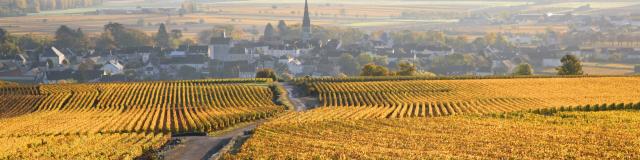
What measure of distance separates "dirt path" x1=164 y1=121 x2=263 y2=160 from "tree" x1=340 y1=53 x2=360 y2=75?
95561 mm

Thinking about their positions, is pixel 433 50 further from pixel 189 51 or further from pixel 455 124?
pixel 455 124

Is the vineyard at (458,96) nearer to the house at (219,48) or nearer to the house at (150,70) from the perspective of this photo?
the house at (150,70)

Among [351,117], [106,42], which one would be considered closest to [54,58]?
[106,42]

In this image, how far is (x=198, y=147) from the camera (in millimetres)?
44531

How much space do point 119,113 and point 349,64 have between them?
85.5m

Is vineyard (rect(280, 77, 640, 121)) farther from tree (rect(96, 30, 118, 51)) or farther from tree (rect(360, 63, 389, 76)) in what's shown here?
tree (rect(96, 30, 118, 51))

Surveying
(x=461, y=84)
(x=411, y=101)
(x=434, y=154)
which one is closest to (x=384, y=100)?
(x=411, y=101)

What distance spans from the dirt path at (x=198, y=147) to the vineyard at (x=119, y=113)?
110 centimetres

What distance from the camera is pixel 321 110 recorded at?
6328 centimetres

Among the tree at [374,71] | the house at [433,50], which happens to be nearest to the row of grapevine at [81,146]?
the tree at [374,71]

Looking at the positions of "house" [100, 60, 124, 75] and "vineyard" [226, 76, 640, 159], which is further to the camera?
"house" [100, 60, 124, 75]

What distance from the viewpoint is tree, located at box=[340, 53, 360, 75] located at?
146625 mm

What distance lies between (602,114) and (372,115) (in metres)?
12.9

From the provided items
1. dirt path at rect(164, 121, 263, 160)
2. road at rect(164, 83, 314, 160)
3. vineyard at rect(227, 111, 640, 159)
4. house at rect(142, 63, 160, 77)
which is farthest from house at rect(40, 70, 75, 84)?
vineyard at rect(227, 111, 640, 159)
